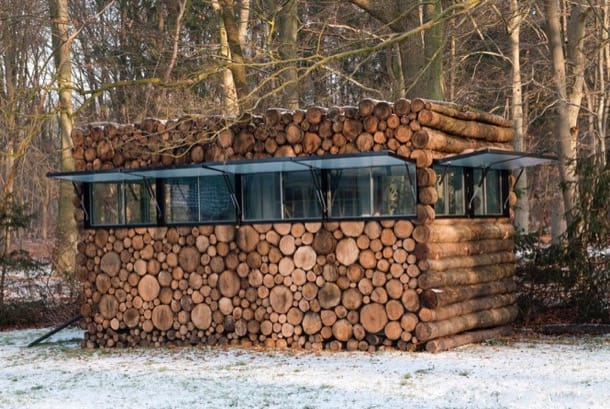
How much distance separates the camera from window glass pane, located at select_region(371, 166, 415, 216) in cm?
1319

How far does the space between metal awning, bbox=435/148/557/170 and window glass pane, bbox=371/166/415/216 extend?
1.74 ft

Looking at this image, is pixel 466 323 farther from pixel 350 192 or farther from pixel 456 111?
pixel 456 111

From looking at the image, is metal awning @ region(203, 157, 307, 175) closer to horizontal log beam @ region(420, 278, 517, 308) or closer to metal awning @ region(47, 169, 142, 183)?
metal awning @ region(47, 169, 142, 183)

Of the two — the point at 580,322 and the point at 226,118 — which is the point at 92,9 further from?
the point at 580,322

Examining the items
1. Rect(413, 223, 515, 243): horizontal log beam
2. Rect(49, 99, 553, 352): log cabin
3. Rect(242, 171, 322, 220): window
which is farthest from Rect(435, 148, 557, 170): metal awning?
Rect(242, 171, 322, 220): window

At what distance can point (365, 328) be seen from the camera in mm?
13336

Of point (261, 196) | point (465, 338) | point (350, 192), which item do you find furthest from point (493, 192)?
point (261, 196)

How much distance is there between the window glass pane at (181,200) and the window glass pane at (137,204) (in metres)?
0.32

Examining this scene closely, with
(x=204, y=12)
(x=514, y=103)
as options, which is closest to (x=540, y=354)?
(x=514, y=103)

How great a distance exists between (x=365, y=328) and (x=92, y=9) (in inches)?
707

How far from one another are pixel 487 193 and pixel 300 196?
2.97m

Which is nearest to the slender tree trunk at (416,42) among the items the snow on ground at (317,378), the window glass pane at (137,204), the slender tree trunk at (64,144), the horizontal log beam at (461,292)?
the horizontal log beam at (461,292)

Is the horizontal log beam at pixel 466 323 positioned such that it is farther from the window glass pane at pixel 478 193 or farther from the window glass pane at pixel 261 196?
the window glass pane at pixel 261 196

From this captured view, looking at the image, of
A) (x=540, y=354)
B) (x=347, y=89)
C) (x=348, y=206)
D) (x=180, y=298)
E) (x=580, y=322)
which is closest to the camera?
(x=540, y=354)
